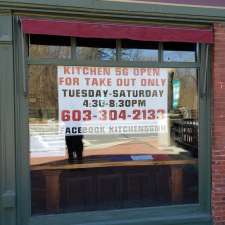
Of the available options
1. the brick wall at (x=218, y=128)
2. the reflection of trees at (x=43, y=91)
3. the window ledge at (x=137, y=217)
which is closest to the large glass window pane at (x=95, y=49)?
the reflection of trees at (x=43, y=91)

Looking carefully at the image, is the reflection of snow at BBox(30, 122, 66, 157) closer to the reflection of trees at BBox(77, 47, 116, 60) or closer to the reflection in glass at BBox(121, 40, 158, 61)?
the reflection of trees at BBox(77, 47, 116, 60)

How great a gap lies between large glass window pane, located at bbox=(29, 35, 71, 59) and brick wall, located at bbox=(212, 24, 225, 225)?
187cm

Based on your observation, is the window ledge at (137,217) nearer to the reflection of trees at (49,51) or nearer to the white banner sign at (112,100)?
the white banner sign at (112,100)

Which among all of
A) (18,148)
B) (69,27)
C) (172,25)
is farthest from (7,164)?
(172,25)

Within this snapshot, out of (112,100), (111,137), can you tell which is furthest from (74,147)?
(112,100)

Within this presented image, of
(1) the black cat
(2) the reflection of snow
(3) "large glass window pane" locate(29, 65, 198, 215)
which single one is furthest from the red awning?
(1) the black cat

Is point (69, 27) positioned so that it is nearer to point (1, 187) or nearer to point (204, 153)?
point (1, 187)

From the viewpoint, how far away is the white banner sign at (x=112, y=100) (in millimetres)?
4898

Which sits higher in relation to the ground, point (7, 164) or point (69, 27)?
point (69, 27)

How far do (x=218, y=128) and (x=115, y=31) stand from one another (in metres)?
1.79

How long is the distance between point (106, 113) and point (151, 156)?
2.74 ft

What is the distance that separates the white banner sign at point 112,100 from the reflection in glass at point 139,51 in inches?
5.6

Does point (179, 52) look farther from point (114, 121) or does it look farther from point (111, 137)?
point (111, 137)

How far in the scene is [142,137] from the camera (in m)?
5.19
